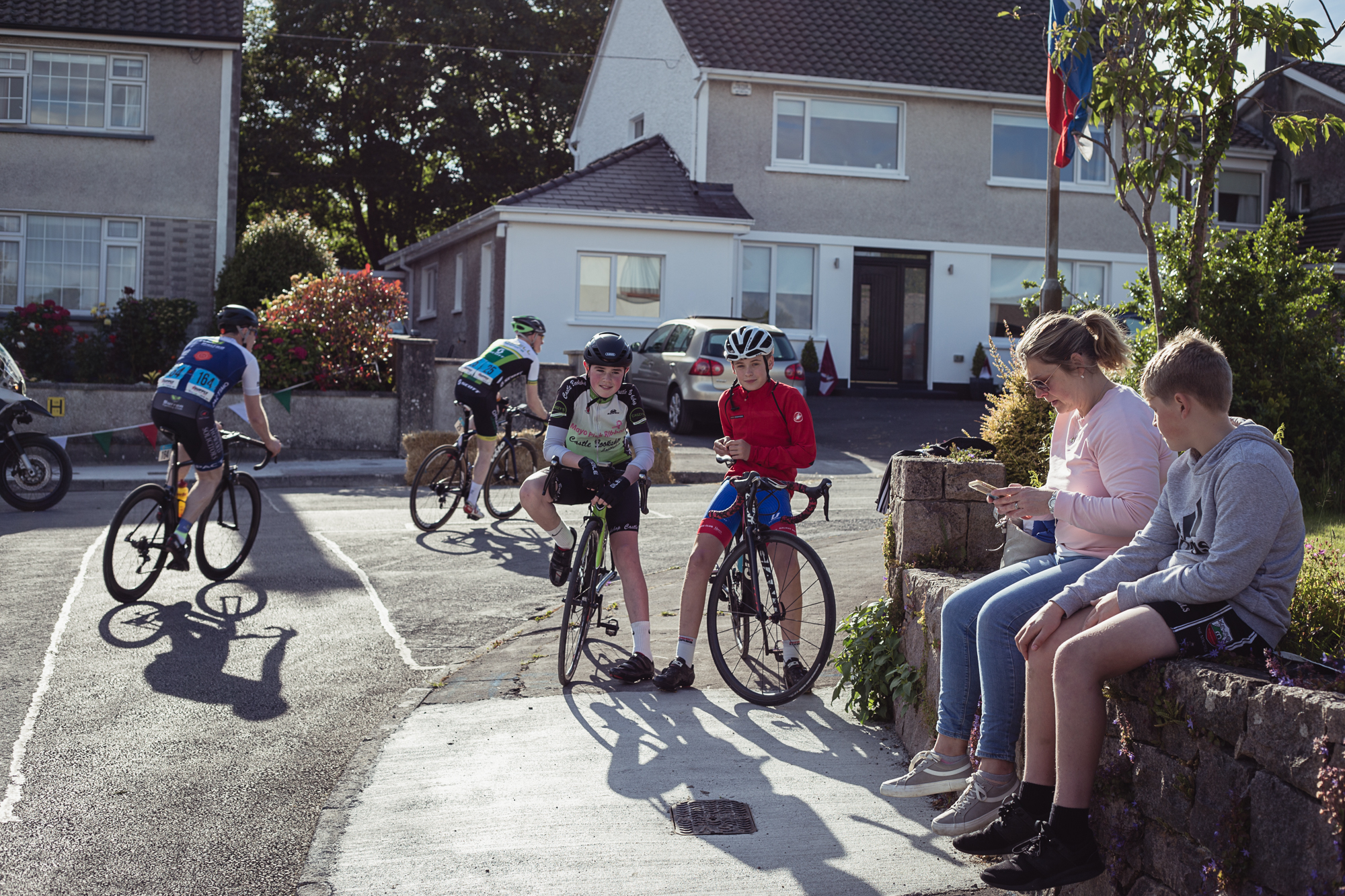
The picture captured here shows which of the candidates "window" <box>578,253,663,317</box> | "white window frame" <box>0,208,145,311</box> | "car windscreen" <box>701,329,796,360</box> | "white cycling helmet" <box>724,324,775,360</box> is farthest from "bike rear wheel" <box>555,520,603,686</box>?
"white window frame" <box>0,208,145,311</box>

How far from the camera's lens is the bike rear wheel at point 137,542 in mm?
8305

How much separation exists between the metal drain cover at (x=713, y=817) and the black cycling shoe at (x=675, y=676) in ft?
4.91

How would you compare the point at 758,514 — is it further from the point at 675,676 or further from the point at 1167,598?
the point at 1167,598

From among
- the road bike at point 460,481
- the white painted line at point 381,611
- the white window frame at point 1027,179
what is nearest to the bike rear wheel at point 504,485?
the road bike at point 460,481

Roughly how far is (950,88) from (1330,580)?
24.0m

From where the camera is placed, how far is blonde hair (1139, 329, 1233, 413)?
354 cm

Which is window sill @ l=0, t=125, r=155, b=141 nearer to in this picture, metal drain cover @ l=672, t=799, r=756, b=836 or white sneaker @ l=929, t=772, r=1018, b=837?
metal drain cover @ l=672, t=799, r=756, b=836

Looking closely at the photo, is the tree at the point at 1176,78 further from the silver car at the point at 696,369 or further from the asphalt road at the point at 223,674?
the silver car at the point at 696,369

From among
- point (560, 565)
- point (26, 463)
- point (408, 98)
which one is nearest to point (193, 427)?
point (560, 565)

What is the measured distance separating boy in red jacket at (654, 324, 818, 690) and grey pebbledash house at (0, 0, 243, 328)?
65.1ft

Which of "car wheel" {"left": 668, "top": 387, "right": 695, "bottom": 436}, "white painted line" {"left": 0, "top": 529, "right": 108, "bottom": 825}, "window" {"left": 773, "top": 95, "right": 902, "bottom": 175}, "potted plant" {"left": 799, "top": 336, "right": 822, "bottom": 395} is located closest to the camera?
"white painted line" {"left": 0, "top": 529, "right": 108, "bottom": 825}

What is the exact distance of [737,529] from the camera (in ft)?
21.0

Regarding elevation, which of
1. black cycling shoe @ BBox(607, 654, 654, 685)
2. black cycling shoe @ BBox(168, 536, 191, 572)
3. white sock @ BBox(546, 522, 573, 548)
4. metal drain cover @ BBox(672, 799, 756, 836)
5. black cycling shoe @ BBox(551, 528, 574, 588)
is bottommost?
metal drain cover @ BBox(672, 799, 756, 836)

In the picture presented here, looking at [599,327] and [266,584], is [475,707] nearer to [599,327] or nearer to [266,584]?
[266,584]
